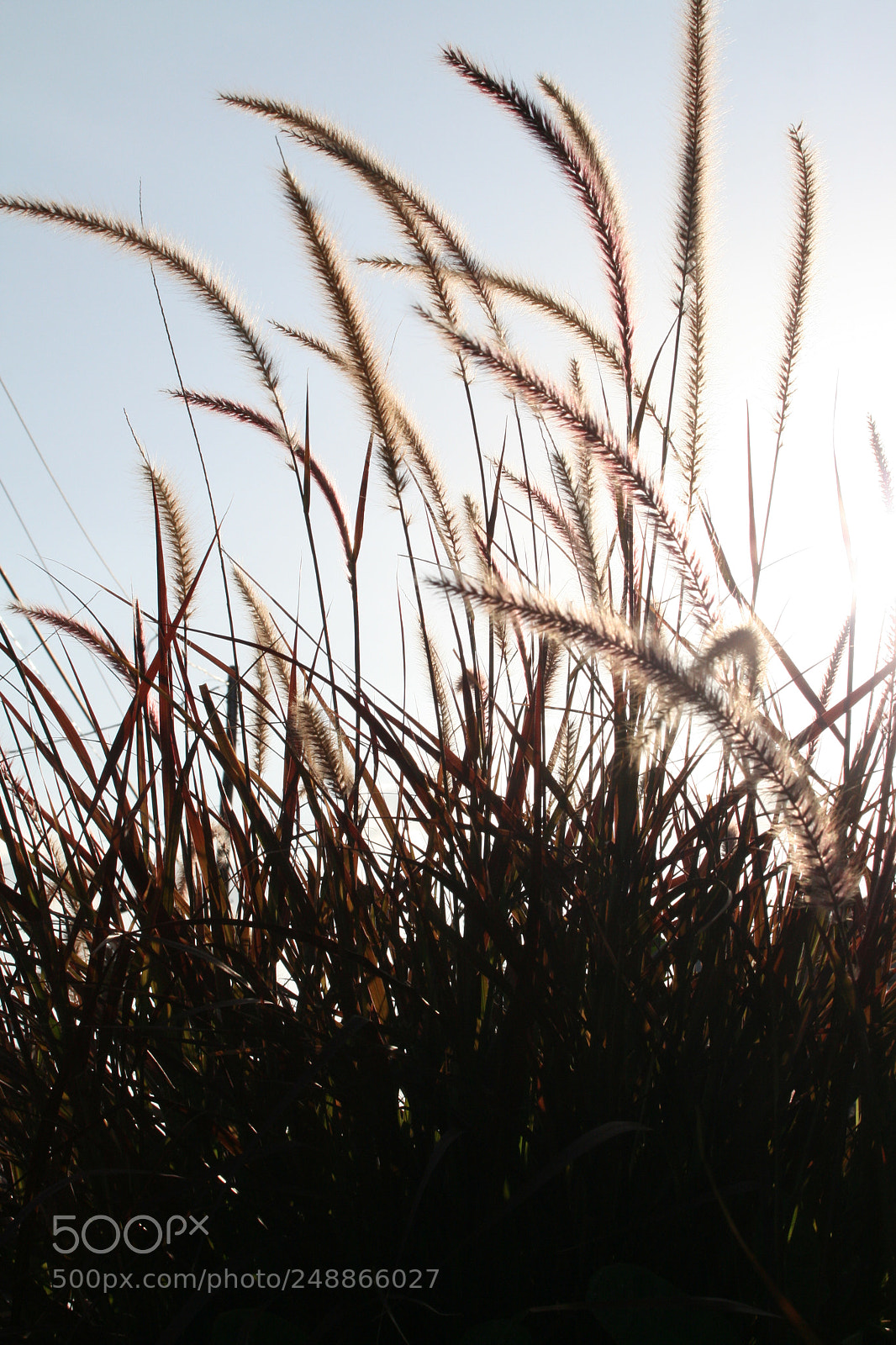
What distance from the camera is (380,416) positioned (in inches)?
65.2

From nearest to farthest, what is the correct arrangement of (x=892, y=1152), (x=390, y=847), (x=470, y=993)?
(x=892, y=1152)
(x=470, y=993)
(x=390, y=847)

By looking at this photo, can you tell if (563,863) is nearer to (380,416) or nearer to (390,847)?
(390,847)

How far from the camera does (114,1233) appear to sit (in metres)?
1.03

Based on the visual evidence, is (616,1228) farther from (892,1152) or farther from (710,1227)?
(892,1152)

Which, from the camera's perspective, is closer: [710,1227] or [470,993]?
[710,1227]

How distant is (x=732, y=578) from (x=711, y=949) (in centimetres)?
63

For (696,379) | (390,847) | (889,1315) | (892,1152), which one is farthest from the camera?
(696,379)

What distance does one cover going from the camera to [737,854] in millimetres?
1170

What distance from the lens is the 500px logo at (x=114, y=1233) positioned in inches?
40.0

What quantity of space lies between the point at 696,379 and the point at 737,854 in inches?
35.1

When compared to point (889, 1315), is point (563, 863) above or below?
above

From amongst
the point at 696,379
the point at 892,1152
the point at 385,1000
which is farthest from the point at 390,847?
the point at 696,379

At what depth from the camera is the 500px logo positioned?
3.33 ft

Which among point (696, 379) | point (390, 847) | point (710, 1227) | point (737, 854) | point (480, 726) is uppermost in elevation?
point (696, 379)
